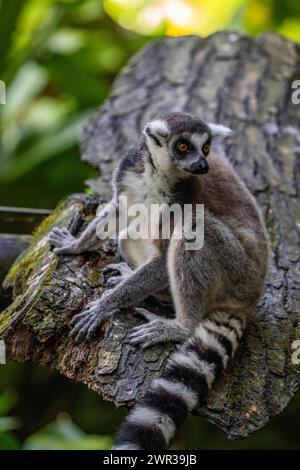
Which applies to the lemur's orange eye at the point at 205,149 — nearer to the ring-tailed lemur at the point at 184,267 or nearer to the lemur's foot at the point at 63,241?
the ring-tailed lemur at the point at 184,267

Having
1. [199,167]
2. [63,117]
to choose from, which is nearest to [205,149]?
[199,167]

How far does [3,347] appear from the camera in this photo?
3613 millimetres

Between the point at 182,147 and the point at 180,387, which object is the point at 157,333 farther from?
the point at 182,147

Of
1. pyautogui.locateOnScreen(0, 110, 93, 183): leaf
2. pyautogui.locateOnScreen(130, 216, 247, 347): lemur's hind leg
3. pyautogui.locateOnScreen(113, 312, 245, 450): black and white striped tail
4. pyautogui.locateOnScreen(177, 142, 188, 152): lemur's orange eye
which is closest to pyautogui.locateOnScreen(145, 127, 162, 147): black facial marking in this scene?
pyautogui.locateOnScreen(177, 142, 188, 152): lemur's orange eye

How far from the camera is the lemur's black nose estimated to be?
3928mm

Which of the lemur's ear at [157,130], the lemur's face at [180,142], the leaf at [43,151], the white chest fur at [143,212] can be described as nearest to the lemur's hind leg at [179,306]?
the white chest fur at [143,212]

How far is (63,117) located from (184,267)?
512 centimetres

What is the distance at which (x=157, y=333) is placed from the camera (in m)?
3.66

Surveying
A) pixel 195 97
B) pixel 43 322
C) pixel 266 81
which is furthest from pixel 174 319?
pixel 266 81

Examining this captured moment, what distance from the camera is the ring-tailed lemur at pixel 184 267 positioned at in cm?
327

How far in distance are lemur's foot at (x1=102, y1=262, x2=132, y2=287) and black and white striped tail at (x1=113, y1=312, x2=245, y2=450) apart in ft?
2.12

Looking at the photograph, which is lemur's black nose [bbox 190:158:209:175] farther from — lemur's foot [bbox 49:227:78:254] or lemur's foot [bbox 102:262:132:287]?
lemur's foot [bbox 49:227:78:254]

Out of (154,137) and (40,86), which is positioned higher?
(40,86)

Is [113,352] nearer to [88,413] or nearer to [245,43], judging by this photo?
[88,413]
